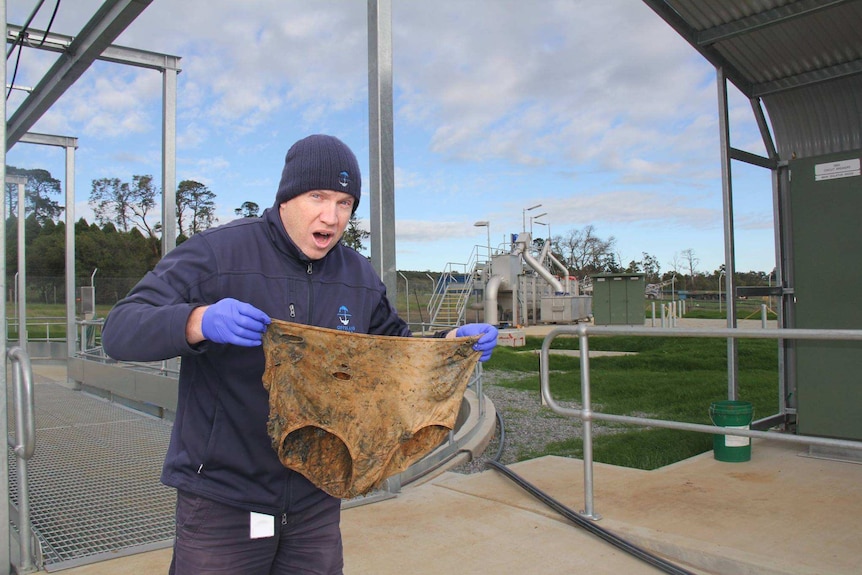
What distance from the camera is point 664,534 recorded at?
10.9ft

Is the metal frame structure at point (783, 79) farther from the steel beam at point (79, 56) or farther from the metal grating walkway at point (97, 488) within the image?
the metal grating walkway at point (97, 488)

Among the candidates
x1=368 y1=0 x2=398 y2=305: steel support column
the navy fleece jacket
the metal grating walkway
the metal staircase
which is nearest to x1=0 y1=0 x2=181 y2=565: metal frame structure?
x1=368 y1=0 x2=398 y2=305: steel support column

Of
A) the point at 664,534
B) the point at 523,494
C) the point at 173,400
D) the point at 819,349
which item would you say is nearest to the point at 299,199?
the point at 664,534

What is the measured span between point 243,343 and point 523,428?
6533 millimetres

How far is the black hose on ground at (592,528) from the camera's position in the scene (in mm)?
3016

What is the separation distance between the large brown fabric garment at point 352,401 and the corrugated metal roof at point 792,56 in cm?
435

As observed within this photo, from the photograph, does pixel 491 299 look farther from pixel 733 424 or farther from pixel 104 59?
pixel 733 424

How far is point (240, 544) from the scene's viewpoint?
173cm

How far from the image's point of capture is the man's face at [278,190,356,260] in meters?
1.83

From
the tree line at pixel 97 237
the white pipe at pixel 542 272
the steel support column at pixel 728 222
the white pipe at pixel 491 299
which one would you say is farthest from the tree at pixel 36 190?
the white pipe at pixel 542 272

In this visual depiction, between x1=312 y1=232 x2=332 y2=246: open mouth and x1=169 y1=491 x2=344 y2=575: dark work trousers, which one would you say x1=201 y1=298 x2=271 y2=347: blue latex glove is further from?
x1=169 y1=491 x2=344 y2=575: dark work trousers

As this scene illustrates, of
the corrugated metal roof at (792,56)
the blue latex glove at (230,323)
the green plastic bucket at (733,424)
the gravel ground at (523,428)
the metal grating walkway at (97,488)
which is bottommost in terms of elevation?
the gravel ground at (523,428)

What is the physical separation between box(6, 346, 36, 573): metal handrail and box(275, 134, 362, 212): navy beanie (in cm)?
177

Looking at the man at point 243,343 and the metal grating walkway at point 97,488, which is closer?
the man at point 243,343
